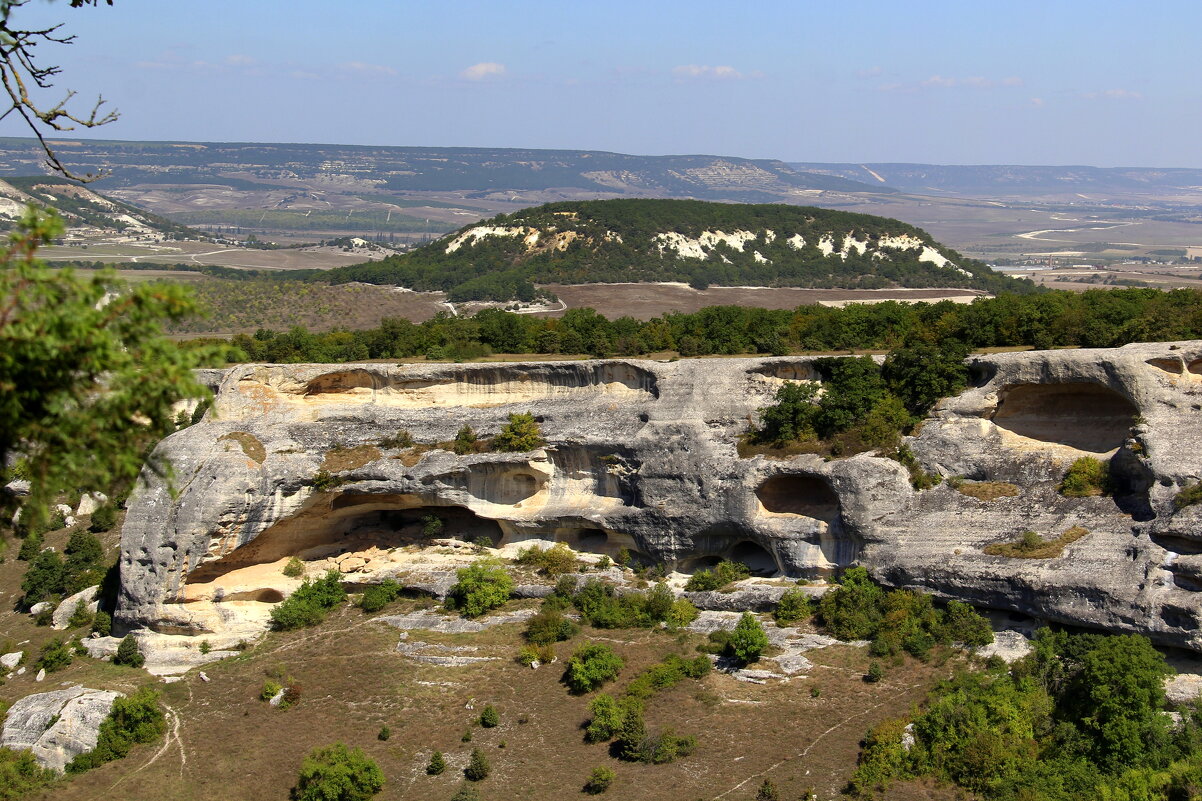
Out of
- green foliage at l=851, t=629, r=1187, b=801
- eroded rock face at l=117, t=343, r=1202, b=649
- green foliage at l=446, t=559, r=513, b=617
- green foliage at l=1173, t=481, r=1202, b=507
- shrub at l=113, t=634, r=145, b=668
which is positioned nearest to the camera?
green foliage at l=851, t=629, r=1187, b=801

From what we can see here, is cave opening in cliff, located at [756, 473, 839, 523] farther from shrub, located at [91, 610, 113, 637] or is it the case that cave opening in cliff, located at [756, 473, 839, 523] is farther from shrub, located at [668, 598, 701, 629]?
shrub, located at [91, 610, 113, 637]

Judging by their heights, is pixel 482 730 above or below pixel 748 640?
below

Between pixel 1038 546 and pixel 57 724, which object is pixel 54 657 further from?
pixel 1038 546

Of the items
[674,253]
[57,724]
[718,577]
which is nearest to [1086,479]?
[718,577]

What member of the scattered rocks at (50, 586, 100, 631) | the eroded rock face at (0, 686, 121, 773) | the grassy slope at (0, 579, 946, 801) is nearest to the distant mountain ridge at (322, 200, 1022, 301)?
the scattered rocks at (50, 586, 100, 631)

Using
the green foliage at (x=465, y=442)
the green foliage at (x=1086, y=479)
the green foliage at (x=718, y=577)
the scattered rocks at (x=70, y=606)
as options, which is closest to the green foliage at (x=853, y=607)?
the green foliage at (x=718, y=577)

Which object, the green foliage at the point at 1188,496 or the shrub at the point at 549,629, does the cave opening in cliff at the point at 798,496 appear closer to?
the shrub at the point at 549,629
